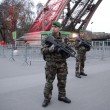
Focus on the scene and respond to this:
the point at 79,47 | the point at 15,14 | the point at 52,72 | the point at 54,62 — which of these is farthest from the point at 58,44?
the point at 15,14

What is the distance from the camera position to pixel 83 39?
24.3ft

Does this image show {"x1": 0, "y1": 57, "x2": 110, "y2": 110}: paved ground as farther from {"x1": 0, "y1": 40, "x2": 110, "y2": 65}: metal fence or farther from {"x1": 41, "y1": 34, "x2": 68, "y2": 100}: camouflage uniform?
{"x1": 0, "y1": 40, "x2": 110, "y2": 65}: metal fence

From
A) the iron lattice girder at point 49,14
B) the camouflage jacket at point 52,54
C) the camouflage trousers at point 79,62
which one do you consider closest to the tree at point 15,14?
the iron lattice girder at point 49,14

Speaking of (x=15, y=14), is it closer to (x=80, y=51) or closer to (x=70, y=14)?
(x=70, y=14)

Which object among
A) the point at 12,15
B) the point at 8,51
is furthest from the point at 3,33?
the point at 8,51

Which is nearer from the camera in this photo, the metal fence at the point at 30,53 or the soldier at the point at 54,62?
the soldier at the point at 54,62

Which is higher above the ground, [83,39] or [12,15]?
[12,15]

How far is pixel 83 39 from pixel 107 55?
25.3ft

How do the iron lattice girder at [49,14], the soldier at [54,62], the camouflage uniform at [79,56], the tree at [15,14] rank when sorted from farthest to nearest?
1. the tree at [15,14]
2. the iron lattice girder at [49,14]
3. the camouflage uniform at [79,56]
4. the soldier at [54,62]

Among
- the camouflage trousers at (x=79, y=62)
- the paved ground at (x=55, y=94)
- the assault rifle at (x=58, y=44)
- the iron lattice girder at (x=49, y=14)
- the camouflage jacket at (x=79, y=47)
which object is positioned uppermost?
the iron lattice girder at (x=49, y=14)

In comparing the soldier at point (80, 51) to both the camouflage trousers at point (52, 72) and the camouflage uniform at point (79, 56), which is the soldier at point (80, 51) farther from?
the camouflage trousers at point (52, 72)

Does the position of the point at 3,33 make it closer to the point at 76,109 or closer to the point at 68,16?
the point at 68,16

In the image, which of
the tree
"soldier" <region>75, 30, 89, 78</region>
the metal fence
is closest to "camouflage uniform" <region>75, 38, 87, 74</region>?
"soldier" <region>75, 30, 89, 78</region>

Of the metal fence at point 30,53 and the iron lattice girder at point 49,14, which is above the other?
the iron lattice girder at point 49,14
